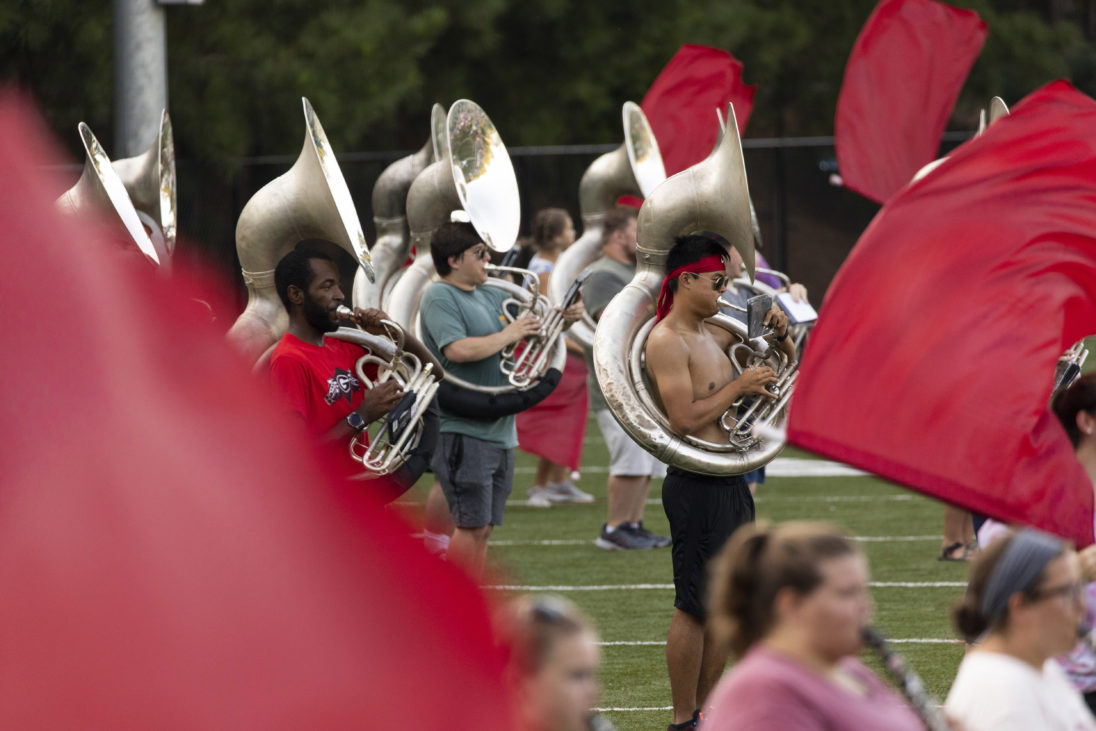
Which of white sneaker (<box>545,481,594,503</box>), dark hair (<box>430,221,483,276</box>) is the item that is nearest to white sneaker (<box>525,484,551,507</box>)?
white sneaker (<box>545,481,594,503</box>)

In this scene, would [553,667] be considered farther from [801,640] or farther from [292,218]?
[292,218]

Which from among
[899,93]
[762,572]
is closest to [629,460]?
[899,93]

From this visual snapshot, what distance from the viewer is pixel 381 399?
613 centimetres

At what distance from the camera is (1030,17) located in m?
23.8

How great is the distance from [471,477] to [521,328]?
741mm

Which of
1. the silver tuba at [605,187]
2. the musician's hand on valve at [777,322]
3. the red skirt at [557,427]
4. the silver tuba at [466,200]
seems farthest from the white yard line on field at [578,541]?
the musician's hand on valve at [777,322]

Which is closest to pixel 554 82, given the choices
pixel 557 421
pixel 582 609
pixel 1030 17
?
pixel 1030 17

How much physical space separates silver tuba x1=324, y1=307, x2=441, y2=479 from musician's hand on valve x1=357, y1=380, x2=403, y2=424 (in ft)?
0.21

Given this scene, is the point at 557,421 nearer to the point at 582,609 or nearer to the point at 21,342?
the point at 582,609

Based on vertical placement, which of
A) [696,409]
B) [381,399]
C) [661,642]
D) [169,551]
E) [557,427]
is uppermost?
[169,551]

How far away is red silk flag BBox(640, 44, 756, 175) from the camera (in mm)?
11945

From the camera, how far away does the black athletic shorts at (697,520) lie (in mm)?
6082

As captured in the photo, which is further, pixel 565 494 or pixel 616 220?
pixel 565 494

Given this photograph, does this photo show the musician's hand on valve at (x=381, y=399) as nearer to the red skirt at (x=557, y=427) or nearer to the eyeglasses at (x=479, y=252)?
the eyeglasses at (x=479, y=252)
